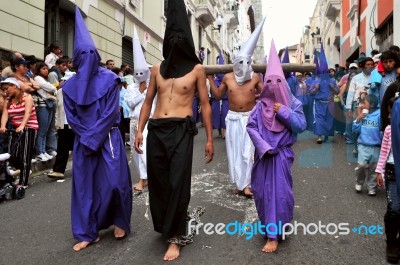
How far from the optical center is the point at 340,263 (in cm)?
338

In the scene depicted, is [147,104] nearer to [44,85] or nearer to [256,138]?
[256,138]

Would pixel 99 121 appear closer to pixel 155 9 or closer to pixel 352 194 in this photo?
pixel 352 194

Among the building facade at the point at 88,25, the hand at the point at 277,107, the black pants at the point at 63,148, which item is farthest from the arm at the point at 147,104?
the building facade at the point at 88,25

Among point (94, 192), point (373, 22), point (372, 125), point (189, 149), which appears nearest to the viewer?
point (189, 149)

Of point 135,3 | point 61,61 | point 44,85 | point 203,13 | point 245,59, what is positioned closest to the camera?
point 245,59

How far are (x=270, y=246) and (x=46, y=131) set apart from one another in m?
5.39

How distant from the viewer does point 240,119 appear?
5887 millimetres

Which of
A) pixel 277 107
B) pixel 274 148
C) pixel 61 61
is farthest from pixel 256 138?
pixel 61 61

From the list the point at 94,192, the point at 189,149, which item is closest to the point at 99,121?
the point at 94,192

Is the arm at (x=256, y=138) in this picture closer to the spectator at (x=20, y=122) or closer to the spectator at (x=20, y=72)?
the spectator at (x=20, y=122)

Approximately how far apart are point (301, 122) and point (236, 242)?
129 cm

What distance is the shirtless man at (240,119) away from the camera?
565 cm

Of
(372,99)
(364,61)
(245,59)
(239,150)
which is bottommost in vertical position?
(239,150)

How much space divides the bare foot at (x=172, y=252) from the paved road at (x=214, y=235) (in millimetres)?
56
